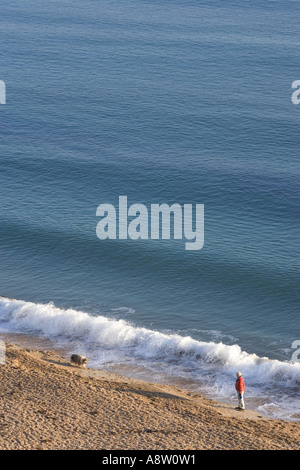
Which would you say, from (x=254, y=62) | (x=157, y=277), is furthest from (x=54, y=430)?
(x=254, y=62)

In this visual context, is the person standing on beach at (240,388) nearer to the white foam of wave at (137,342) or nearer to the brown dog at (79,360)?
the white foam of wave at (137,342)

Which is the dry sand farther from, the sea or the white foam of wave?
the white foam of wave

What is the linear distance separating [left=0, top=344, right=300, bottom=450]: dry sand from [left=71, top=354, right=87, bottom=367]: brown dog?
1.80ft

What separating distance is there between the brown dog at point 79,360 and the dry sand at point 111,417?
0.55 meters

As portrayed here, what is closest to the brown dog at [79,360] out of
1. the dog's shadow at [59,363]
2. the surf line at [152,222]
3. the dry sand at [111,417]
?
the dog's shadow at [59,363]

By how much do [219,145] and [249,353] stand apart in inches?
1451

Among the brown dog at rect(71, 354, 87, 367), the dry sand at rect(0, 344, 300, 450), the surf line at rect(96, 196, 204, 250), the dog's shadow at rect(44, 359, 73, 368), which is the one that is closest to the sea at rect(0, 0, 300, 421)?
the surf line at rect(96, 196, 204, 250)

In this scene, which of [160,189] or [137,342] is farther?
[160,189]

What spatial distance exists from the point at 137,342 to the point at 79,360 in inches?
235

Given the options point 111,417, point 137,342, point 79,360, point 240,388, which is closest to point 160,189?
point 137,342

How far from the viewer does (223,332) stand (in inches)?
1896

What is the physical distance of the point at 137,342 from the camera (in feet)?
153

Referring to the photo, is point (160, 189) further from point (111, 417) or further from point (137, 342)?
point (111, 417)

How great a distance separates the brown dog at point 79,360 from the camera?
4162cm
